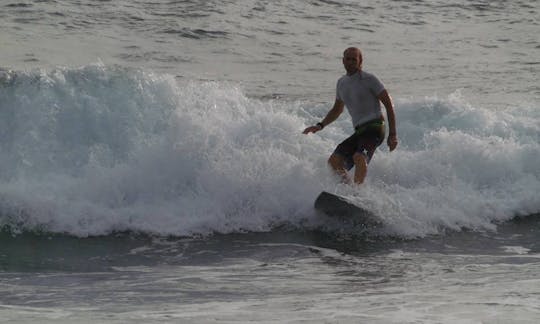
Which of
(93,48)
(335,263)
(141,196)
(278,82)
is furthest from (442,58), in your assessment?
(335,263)

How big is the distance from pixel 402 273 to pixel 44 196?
13.6ft

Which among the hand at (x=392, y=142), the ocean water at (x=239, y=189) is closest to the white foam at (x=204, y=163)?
A: the ocean water at (x=239, y=189)

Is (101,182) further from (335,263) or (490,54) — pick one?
(490,54)

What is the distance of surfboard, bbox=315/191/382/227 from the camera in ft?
29.1

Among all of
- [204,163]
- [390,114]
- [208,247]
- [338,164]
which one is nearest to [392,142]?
[390,114]

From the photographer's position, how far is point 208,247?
8.87 m

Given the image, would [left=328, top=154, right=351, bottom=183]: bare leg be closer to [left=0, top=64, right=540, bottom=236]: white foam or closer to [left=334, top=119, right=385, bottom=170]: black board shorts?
[left=334, top=119, right=385, bottom=170]: black board shorts

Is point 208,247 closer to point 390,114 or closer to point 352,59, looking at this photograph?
point 390,114

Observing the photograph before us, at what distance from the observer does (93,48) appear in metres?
15.3

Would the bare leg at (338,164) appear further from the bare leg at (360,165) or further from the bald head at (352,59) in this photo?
the bald head at (352,59)

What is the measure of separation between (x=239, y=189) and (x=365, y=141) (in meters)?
1.64

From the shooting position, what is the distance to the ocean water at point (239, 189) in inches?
255

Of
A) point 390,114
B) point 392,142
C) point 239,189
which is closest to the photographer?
point 392,142

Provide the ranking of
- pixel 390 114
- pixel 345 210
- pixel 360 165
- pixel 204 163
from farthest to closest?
1. pixel 204 163
2. pixel 345 210
3. pixel 360 165
4. pixel 390 114
